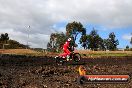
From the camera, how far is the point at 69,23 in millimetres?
150625

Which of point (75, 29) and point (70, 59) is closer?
point (70, 59)

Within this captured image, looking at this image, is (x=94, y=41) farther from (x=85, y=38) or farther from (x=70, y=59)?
(x=70, y=59)

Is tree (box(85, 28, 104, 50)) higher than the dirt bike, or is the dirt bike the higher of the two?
tree (box(85, 28, 104, 50))

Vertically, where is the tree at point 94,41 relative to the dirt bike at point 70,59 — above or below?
above

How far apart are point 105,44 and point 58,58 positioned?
414ft

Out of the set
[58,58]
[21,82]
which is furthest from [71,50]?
[21,82]

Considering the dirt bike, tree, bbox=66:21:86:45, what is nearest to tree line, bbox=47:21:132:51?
tree, bbox=66:21:86:45

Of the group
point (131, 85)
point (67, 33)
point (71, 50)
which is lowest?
point (131, 85)

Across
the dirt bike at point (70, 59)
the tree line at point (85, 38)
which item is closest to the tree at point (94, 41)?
the tree line at point (85, 38)

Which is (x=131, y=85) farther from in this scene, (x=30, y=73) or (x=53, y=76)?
(x=30, y=73)

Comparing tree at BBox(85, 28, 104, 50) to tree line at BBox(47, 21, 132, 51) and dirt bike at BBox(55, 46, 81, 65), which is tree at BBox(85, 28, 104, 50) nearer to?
tree line at BBox(47, 21, 132, 51)

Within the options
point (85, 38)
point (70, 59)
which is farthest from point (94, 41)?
point (70, 59)

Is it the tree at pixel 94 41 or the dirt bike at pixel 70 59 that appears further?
the tree at pixel 94 41

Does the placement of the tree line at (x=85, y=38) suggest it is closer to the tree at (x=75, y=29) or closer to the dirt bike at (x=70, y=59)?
the tree at (x=75, y=29)
